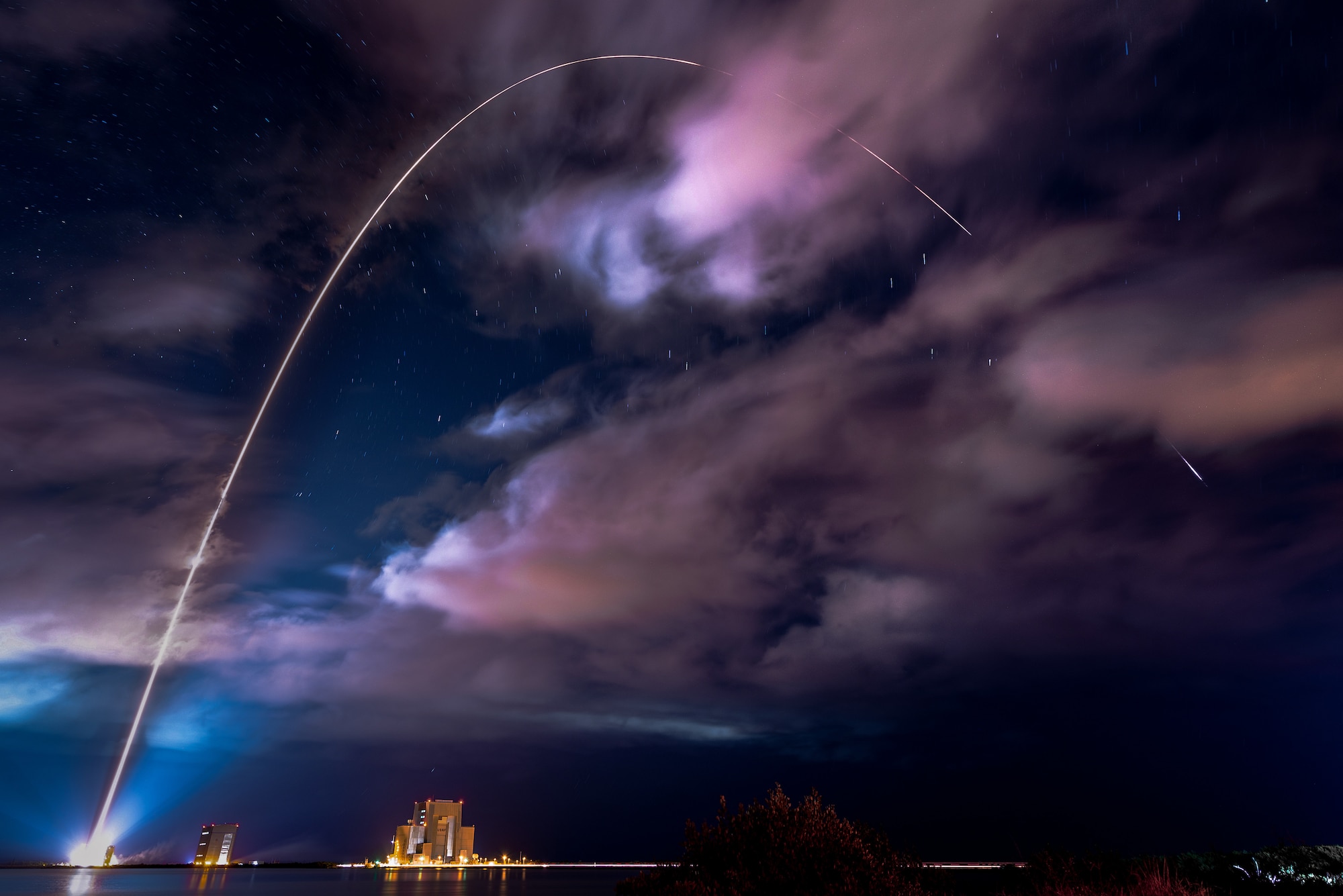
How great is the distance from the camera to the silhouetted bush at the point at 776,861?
17781mm

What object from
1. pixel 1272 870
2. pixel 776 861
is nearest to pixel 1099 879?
pixel 1272 870

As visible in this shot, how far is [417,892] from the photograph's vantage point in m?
112

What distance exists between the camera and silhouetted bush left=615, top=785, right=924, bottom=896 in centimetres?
1778

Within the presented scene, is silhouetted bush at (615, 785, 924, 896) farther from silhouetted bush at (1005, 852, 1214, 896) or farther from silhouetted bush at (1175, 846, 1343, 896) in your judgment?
silhouetted bush at (1175, 846, 1343, 896)

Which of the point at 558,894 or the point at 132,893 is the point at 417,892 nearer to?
the point at 558,894

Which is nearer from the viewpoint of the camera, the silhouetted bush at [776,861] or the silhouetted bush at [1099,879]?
the silhouetted bush at [776,861]

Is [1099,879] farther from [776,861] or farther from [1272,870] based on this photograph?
[776,861]

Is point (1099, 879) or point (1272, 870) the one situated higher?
point (1099, 879)

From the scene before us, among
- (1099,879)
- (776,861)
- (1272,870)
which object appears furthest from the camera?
(1272,870)

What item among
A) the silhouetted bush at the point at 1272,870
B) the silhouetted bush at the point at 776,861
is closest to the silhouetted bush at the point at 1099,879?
the silhouetted bush at the point at 1272,870

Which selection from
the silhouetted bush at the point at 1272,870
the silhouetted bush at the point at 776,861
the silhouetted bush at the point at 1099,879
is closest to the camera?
the silhouetted bush at the point at 776,861

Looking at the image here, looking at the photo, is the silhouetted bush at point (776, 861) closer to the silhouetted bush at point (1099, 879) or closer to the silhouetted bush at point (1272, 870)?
the silhouetted bush at point (1099, 879)

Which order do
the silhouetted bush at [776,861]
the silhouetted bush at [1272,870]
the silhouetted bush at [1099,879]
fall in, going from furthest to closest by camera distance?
1. the silhouetted bush at [1272,870]
2. the silhouetted bush at [1099,879]
3. the silhouetted bush at [776,861]

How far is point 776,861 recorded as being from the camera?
18.3 meters
